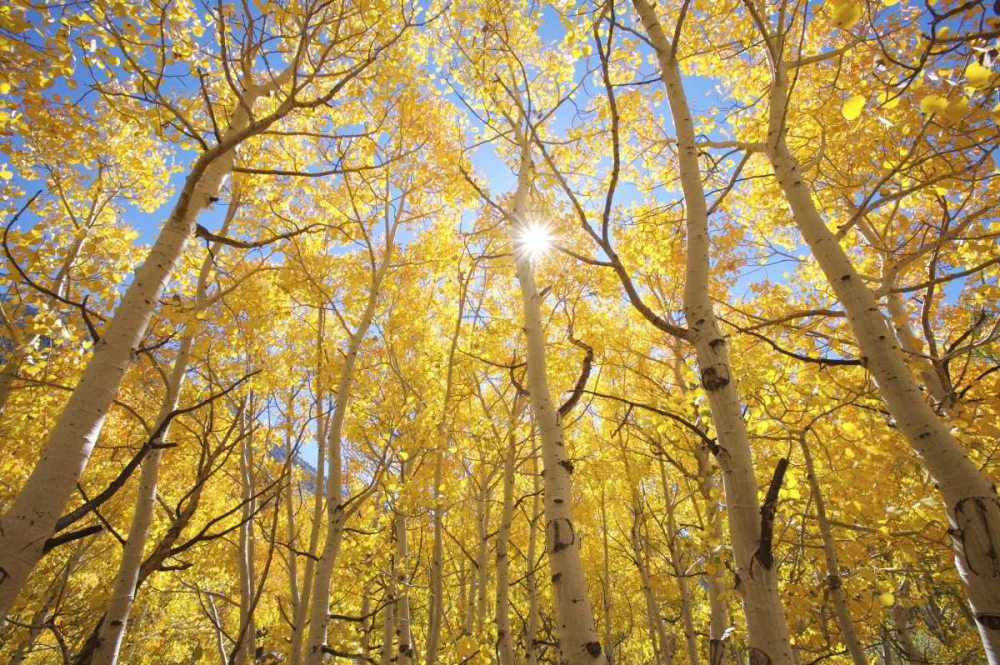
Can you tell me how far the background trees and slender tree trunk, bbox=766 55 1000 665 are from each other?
0.01 metres

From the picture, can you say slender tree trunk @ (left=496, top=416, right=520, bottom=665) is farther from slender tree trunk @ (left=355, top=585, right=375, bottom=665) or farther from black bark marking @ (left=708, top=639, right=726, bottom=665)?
black bark marking @ (left=708, top=639, right=726, bottom=665)

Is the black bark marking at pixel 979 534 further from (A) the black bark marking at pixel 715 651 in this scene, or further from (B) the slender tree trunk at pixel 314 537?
(B) the slender tree trunk at pixel 314 537

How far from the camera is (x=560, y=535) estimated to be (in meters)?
2.60

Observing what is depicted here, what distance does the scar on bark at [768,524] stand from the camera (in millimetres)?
1563

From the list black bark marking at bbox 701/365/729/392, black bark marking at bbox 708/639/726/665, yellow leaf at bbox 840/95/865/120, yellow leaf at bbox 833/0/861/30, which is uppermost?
yellow leaf at bbox 833/0/861/30

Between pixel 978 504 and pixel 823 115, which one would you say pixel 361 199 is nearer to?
pixel 823 115

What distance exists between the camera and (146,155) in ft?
22.7

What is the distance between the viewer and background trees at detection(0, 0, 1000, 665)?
1.80 metres

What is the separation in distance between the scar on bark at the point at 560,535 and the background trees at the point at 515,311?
16 millimetres

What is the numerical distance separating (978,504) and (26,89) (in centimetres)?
610

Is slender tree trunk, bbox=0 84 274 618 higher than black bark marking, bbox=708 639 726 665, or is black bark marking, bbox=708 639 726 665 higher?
slender tree trunk, bbox=0 84 274 618

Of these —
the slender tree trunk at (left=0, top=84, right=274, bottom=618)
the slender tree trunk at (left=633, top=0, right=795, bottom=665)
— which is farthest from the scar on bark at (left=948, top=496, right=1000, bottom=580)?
the slender tree trunk at (left=0, top=84, right=274, bottom=618)

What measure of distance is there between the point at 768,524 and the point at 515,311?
6.13 metres

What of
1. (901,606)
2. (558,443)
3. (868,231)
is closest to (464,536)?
(901,606)
